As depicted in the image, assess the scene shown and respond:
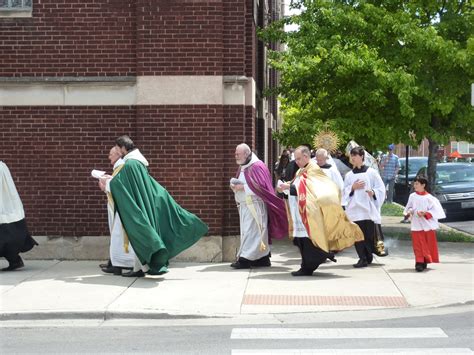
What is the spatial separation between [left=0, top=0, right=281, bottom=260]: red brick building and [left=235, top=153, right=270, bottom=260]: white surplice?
2.48 ft

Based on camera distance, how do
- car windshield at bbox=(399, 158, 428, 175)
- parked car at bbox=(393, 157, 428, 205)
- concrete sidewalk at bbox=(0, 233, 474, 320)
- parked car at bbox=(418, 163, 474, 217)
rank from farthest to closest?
1. car windshield at bbox=(399, 158, 428, 175)
2. parked car at bbox=(393, 157, 428, 205)
3. parked car at bbox=(418, 163, 474, 217)
4. concrete sidewalk at bbox=(0, 233, 474, 320)

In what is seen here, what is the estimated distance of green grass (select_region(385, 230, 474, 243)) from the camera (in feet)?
57.5

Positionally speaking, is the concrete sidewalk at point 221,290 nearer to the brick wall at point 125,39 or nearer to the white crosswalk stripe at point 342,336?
the white crosswalk stripe at point 342,336

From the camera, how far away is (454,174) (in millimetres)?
24688

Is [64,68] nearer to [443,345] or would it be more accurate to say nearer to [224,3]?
[224,3]

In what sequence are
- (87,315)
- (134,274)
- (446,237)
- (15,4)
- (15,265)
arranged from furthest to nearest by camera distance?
(446,237) < (15,4) < (15,265) < (134,274) < (87,315)

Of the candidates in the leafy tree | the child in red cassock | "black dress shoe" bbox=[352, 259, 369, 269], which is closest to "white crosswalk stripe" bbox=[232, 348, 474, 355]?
the child in red cassock

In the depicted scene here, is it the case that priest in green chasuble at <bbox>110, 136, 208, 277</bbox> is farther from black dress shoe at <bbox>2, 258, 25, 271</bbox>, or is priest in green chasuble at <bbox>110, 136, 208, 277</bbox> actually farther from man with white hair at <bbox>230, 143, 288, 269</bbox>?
black dress shoe at <bbox>2, 258, 25, 271</bbox>

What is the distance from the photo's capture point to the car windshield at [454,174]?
24227 mm

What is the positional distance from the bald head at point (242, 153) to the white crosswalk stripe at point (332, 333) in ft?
14.7

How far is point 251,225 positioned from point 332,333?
15.3 ft

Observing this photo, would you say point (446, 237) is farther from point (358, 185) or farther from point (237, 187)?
point (237, 187)

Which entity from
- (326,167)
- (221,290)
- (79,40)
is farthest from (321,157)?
(79,40)

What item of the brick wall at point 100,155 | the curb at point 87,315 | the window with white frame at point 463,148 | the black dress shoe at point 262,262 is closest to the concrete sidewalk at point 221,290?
the curb at point 87,315
